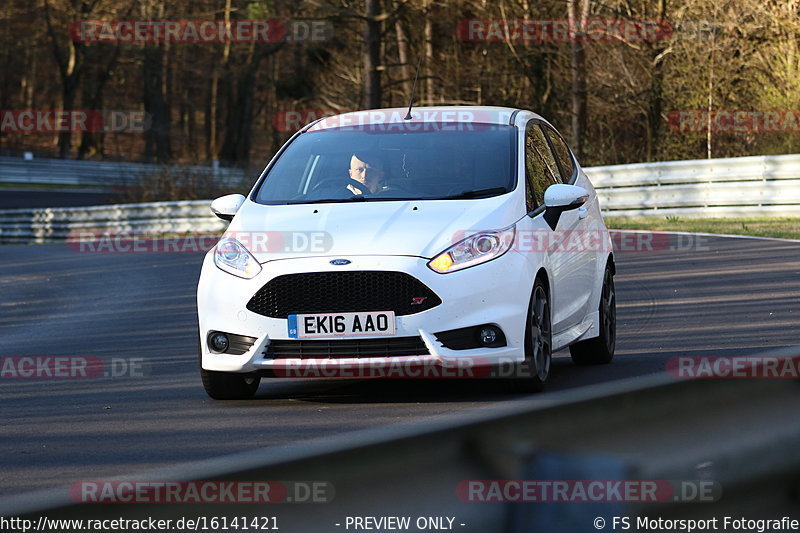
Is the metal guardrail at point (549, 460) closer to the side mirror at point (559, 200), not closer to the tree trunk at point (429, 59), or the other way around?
the side mirror at point (559, 200)

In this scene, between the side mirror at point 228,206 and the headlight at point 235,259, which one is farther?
the side mirror at point 228,206

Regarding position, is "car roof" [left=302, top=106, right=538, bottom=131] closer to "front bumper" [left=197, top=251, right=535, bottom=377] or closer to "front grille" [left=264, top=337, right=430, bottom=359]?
"front bumper" [left=197, top=251, right=535, bottom=377]

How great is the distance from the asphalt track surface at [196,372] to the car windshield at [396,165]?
121 centimetres

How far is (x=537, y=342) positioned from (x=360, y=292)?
1.10 meters

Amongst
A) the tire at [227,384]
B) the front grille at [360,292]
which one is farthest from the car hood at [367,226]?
the tire at [227,384]

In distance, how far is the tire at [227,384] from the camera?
818cm

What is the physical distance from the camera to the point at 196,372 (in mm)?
9867

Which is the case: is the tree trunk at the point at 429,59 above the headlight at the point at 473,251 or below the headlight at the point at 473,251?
below

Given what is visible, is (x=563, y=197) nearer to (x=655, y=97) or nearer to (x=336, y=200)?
(x=336, y=200)

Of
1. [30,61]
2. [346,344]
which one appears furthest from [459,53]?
[30,61]

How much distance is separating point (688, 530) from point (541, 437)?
2.15 ft

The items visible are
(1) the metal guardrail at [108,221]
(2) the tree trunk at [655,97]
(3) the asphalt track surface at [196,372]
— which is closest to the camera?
(3) the asphalt track surface at [196,372]

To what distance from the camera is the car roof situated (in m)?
9.25

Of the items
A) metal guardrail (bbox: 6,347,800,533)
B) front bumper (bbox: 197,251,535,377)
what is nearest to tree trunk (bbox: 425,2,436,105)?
front bumper (bbox: 197,251,535,377)
